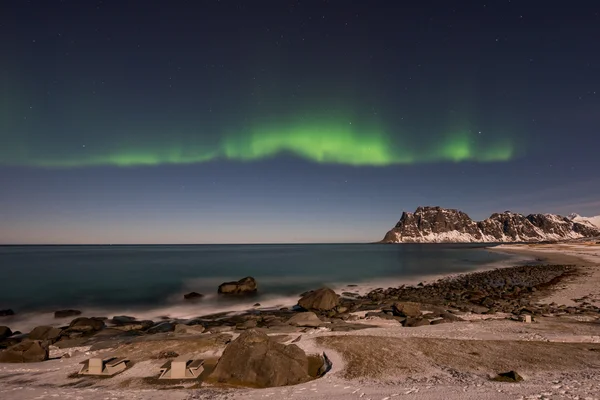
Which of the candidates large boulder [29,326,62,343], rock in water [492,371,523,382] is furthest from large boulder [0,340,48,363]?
rock in water [492,371,523,382]

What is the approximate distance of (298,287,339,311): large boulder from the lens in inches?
1272

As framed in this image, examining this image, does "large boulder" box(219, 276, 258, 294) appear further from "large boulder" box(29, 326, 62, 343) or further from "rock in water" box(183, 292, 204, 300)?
"large boulder" box(29, 326, 62, 343)

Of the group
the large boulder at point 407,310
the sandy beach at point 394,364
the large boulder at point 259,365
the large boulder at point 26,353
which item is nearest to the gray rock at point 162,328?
the sandy beach at point 394,364

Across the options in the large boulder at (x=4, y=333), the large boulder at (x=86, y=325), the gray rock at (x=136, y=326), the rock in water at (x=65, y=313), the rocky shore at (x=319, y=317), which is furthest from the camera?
the rock in water at (x=65, y=313)

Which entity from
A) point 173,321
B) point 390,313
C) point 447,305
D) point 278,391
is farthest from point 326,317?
point 278,391

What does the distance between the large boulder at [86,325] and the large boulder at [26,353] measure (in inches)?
300

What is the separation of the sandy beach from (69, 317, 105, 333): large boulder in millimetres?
5728

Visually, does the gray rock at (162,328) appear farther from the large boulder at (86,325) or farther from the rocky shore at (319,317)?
the large boulder at (86,325)

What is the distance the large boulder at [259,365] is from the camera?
44.3 feet

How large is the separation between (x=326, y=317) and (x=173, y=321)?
14.7m

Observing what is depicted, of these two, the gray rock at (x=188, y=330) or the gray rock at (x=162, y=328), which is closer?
the gray rock at (x=188, y=330)

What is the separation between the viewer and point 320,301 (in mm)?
32688

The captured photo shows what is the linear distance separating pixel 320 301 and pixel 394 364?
59.2 feet

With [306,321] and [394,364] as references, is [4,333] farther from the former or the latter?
[394,364]
